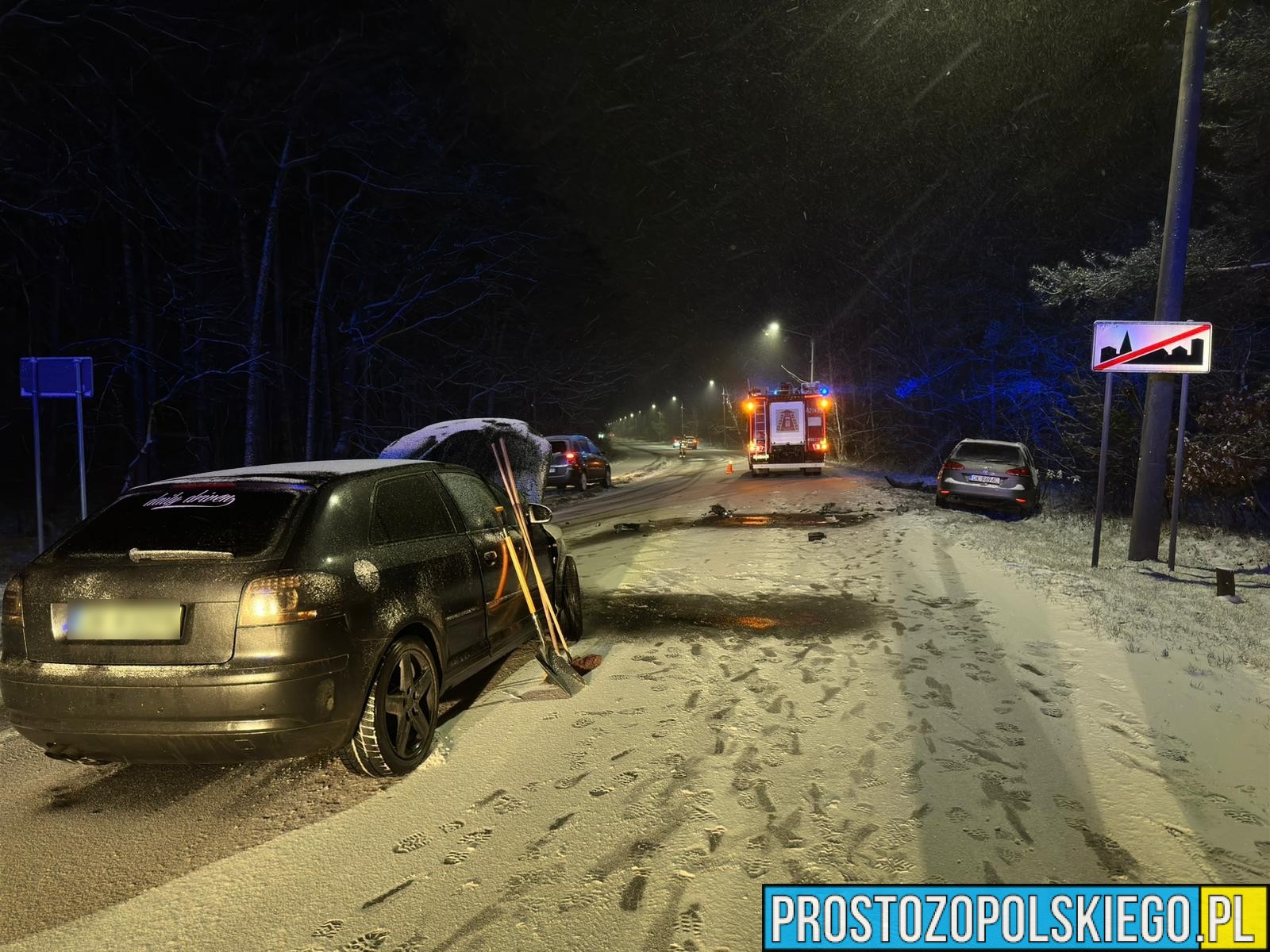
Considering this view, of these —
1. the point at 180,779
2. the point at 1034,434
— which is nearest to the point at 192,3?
the point at 180,779

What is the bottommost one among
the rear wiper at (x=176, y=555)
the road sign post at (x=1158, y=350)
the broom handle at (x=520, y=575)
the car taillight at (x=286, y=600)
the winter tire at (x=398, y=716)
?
the winter tire at (x=398, y=716)

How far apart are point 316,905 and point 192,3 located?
1452 cm

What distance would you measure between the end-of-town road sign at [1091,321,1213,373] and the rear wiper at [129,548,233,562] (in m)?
9.17

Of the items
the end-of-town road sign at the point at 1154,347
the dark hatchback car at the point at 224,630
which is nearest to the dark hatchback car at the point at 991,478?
the end-of-town road sign at the point at 1154,347

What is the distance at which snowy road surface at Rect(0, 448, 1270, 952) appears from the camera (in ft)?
9.18

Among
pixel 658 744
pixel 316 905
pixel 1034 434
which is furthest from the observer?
pixel 1034 434

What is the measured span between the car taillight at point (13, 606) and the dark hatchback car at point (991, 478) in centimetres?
1467

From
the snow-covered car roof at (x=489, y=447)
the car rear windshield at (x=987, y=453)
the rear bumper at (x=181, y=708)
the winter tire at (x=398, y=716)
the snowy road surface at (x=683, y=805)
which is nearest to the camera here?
the snowy road surface at (x=683, y=805)

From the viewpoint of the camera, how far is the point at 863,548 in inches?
437

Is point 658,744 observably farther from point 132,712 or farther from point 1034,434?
point 1034,434

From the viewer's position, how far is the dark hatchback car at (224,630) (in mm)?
3348

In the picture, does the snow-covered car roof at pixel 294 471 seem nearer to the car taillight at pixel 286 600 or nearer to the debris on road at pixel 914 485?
the car taillight at pixel 286 600

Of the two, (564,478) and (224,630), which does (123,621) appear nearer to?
(224,630)

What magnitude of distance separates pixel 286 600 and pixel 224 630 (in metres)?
0.29
